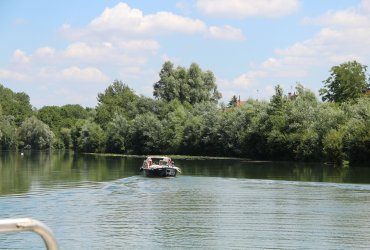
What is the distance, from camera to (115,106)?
14312 centimetres

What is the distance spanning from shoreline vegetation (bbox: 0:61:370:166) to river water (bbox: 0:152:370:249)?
2800 centimetres

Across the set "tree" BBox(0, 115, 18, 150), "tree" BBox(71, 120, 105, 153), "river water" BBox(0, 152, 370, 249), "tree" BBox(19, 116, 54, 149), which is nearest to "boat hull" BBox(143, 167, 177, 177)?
"river water" BBox(0, 152, 370, 249)

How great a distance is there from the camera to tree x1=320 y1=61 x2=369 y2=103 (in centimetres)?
10286

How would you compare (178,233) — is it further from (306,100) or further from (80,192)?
(306,100)

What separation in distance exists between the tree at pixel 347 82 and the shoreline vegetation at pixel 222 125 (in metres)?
0.18

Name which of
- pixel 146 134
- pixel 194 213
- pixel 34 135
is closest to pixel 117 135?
pixel 146 134

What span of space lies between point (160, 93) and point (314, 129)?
5197 centimetres

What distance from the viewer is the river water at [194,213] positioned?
20828 millimetres

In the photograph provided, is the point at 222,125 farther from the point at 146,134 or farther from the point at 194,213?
the point at 194,213

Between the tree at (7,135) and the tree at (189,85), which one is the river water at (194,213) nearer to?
the tree at (189,85)

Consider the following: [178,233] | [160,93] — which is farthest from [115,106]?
[178,233]

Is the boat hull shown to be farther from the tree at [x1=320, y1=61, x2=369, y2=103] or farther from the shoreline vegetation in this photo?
the tree at [x1=320, y1=61, x2=369, y2=103]

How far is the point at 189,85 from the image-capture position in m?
119

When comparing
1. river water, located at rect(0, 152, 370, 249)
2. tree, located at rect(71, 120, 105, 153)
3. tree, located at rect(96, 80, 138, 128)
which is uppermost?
tree, located at rect(96, 80, 138, 128)
